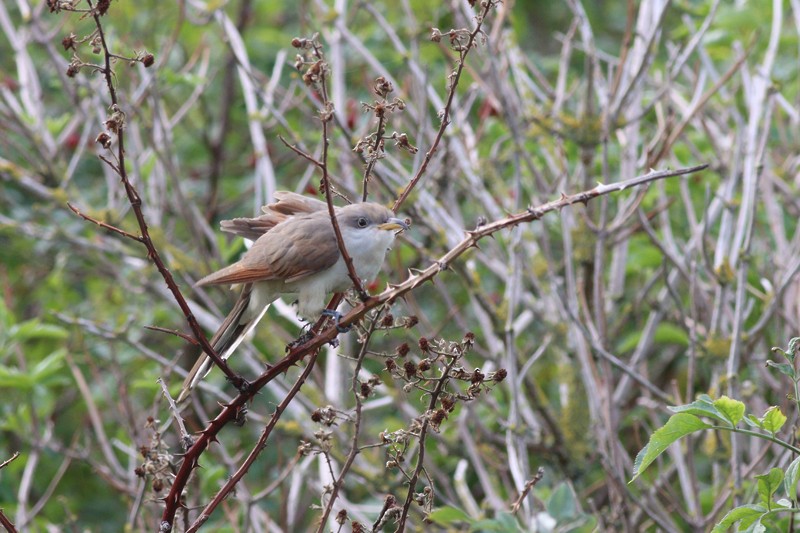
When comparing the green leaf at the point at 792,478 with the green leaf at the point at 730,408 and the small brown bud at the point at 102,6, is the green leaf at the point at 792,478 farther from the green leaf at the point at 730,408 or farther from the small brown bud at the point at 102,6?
the small brown bud at the point at 102,6

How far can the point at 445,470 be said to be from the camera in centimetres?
518

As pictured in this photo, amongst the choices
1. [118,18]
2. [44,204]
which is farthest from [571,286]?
[118,18]

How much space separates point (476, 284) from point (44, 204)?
293cm

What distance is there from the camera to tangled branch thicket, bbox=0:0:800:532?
12.5 ft

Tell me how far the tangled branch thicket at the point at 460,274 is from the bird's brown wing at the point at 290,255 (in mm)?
313

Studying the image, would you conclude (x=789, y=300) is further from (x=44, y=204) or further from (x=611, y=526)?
(x=44, y=204)

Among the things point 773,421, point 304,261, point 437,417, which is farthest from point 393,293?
point 304,261

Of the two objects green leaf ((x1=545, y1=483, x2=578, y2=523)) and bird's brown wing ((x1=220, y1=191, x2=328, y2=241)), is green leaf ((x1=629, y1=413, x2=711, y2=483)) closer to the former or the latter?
green leaf ((x1=545, y1=483, x2=578, y2=523))

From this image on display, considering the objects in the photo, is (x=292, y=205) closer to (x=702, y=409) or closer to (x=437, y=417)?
(x=437, y=417)

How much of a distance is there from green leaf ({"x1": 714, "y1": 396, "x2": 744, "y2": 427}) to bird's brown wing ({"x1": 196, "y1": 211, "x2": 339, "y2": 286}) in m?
1.42

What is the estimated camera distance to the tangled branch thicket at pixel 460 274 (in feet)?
12.5

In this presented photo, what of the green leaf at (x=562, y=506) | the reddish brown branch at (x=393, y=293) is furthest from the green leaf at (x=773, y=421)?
the green leaf at (x=562, y=506)

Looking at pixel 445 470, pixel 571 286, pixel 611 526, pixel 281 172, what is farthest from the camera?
pixel 281 172

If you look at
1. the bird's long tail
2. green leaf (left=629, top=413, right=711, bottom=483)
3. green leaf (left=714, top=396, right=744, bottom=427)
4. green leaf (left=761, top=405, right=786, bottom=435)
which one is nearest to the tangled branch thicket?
the bird's long tail
